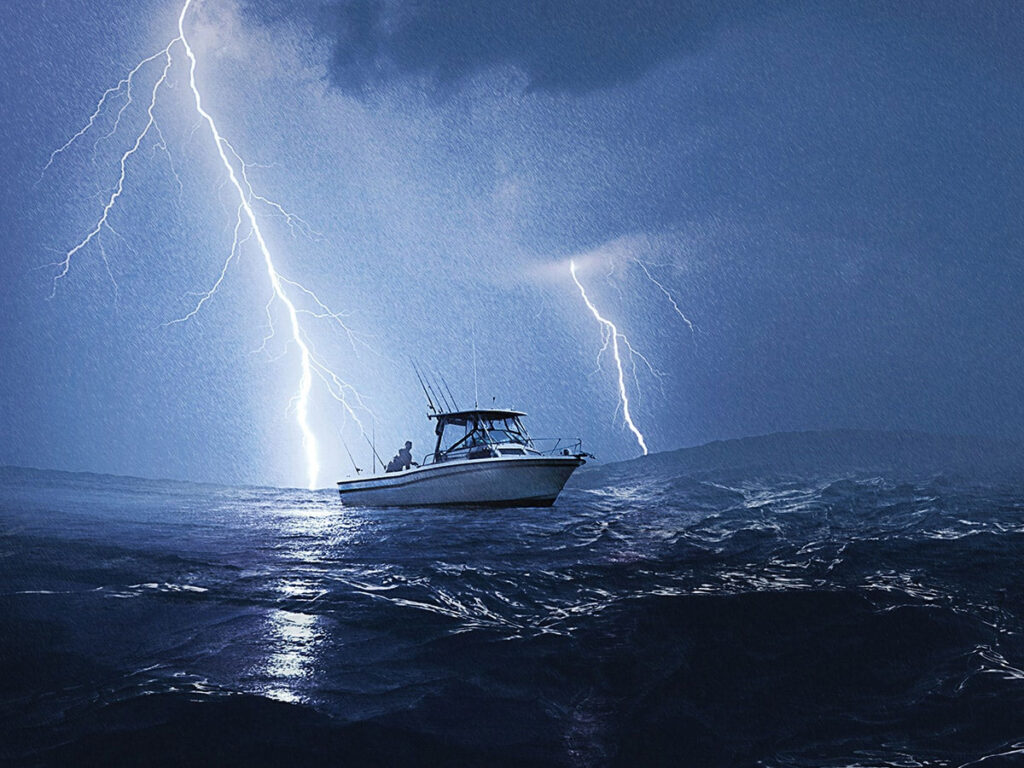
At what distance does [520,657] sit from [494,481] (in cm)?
1269

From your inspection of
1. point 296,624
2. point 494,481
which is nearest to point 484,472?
point 494,481

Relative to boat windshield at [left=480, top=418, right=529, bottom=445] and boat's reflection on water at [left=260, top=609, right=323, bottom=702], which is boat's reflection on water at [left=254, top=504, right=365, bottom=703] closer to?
boat's reflection on water at [left=260, top=609, right=323, bottom=702]

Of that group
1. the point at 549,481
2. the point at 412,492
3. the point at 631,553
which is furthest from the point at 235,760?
the point at 412,492

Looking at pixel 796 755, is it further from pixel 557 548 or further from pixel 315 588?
pixel 557 548

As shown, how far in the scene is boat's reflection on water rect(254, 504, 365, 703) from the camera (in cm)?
434

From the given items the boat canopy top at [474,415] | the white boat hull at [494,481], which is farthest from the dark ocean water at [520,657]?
the boat canopy top at [474,415]

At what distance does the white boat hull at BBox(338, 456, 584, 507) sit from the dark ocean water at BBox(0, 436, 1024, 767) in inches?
262

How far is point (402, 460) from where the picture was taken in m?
21.2

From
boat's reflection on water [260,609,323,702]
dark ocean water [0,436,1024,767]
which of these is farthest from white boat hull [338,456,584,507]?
boat's reflection on water [260,609,323,702]

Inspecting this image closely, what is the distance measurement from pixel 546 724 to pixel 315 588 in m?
5.19

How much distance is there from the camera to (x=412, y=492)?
19812 mm

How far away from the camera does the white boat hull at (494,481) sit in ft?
57.9

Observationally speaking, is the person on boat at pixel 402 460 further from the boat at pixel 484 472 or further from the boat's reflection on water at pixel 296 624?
the boat's reflection on water at pixel 296 624

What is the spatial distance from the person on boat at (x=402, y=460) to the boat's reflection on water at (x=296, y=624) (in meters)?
8.00
